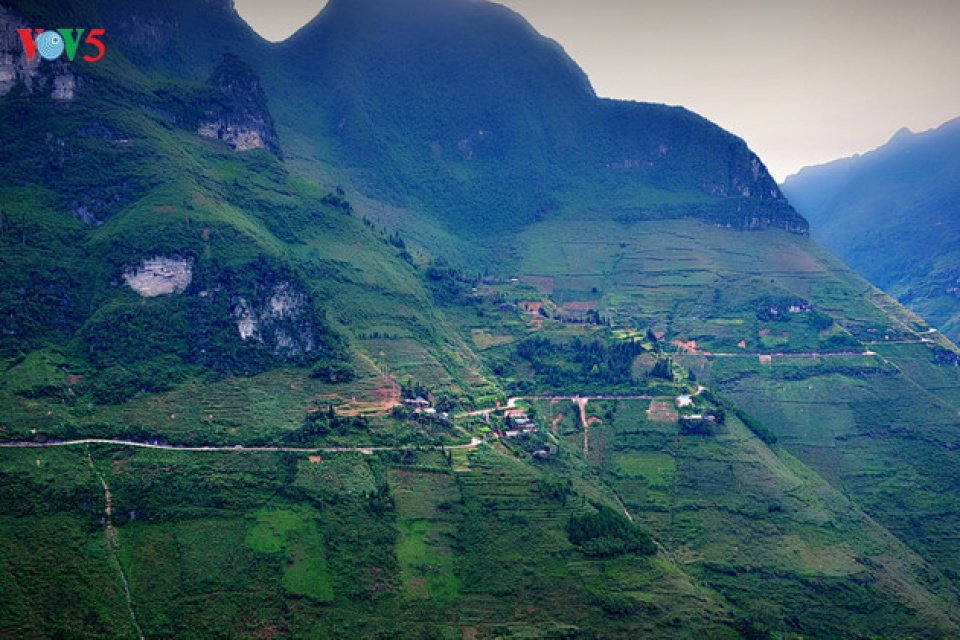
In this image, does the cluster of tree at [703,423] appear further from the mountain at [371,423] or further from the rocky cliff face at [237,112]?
the rocky cliff face at [237,112]

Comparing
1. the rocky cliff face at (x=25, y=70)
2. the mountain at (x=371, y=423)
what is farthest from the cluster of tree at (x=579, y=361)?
the rocky cliff face at (x=25, y=70)

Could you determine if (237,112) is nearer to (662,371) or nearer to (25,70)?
(25,70)

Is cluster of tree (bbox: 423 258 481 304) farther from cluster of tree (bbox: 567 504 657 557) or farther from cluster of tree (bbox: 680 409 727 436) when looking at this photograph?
cluster of tree (bbox: 567 504 657 557)

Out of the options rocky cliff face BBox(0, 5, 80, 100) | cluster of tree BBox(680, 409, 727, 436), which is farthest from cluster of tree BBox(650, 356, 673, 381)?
rocky cliff face BBox(0, 5, 80, 100)

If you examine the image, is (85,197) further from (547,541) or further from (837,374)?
(837,374)

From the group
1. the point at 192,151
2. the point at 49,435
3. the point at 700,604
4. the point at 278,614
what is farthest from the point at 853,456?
the point at 192,151

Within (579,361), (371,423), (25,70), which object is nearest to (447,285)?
(579,361)
